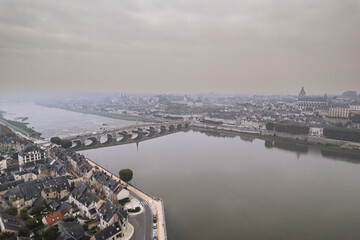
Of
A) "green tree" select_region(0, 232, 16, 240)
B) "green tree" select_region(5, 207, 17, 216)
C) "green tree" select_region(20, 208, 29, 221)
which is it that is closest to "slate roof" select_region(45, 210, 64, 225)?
"green tree" select_region(20, 208, 29, 221)

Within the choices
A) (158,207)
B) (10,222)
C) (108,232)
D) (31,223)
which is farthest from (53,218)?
(158,207)

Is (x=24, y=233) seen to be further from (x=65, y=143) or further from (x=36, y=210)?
(x=65, y=143)

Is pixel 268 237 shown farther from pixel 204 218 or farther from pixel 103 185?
pixel 103 185

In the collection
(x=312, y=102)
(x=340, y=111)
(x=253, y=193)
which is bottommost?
(x=253, y=193)

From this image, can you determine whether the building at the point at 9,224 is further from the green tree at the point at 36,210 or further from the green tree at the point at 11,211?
the green tree at the point at 36,210

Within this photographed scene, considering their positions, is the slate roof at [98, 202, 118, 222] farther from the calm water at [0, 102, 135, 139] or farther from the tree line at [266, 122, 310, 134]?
the tree line at [266, 122, 310, 134]

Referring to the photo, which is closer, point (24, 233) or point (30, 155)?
point (24, 233)

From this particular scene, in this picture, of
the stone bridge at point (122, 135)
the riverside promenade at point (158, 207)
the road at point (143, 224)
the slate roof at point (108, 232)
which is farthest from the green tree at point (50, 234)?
the stone bridge at point (122, 135)
